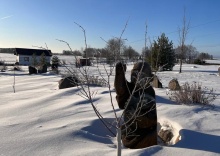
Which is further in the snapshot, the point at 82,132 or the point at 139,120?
the point at 82,132

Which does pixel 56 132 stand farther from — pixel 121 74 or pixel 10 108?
pixel 10 108

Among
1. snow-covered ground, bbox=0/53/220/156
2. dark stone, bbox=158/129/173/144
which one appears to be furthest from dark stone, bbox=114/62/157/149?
dark stone, bbox=158/129/173/144

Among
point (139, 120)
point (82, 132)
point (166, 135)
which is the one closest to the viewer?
point (139, 120)

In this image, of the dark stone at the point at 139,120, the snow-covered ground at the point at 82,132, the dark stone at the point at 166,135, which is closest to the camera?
the snow-covered ground at the point at 82,132

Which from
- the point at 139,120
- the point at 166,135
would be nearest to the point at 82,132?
the point at 139,120

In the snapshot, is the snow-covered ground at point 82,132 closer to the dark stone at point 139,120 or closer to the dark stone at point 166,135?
the dark stone at point 166,135

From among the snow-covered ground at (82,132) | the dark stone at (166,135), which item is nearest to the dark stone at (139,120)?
the snow-covered ground at (82,132)

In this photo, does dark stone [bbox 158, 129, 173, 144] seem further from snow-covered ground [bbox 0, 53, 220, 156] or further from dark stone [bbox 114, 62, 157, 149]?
dark stone [bbox 114, 62, 157, 149]

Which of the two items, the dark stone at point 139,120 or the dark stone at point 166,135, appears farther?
the dark stone at point 166,135

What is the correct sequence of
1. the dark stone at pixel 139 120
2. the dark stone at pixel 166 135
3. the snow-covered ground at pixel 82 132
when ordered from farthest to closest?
the dark stone at pixel 166 135 < the dark stone at pixel 139 120 < the snow-covered ground at pixel 82 132

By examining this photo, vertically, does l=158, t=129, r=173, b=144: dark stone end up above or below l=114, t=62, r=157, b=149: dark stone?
below

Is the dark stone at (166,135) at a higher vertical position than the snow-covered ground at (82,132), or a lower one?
lower

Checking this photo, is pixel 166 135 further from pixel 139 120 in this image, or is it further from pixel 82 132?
pixel 82 132

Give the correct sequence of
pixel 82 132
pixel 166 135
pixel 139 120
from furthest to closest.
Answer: pixel 166 135, pixel 82 132, pixel 139 120
